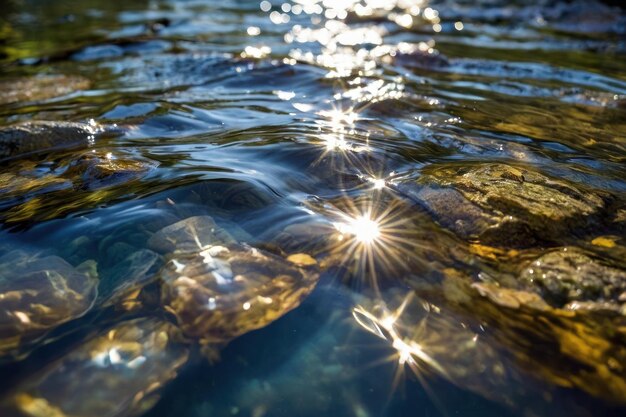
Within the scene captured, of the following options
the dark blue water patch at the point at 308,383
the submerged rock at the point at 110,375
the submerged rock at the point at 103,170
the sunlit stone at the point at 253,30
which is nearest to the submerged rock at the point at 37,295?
A: the submerged rock at the point at 110,375

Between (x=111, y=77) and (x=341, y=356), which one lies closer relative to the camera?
(x=341, y=356)

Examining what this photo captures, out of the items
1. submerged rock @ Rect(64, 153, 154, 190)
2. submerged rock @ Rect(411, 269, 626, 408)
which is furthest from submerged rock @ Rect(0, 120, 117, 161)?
submerged rock @ Rect(411, 269, 626, 408)

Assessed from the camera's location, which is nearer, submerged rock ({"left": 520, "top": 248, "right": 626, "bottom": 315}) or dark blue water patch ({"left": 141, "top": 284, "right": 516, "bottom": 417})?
dark blue water patch ({"left": 141, "top": 284, "right": 516, "bottom": 417})

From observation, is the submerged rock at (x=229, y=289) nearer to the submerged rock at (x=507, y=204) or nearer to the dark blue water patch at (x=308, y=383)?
the dark blue water patch at (x=308, y=383)

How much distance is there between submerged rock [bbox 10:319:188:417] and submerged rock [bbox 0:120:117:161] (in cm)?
259

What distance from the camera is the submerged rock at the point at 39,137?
3.74m

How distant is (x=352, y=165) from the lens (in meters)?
3.26

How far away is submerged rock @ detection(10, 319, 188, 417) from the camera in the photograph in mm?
1590

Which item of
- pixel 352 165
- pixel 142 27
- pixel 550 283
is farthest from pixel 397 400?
pixel 142 27

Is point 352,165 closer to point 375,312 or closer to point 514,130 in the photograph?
point 375,312

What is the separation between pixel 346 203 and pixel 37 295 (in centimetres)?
163

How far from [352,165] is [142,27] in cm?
1037

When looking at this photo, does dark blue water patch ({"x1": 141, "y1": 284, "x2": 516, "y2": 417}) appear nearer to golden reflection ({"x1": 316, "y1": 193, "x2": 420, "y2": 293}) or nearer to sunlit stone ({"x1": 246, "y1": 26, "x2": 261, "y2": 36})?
golden reflection ({"x1": 316, "y1": 193, "x2": 420, "y2": 293})

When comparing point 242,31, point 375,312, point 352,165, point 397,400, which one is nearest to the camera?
point 397,400
